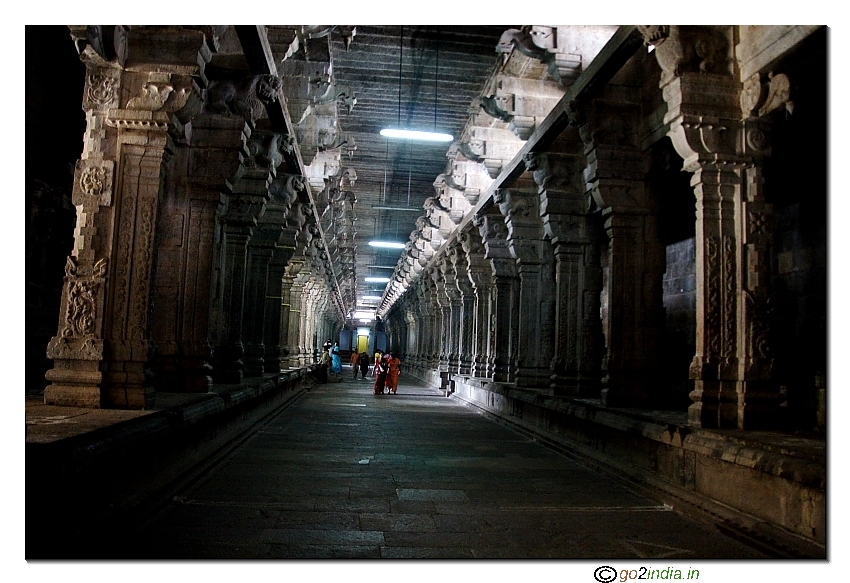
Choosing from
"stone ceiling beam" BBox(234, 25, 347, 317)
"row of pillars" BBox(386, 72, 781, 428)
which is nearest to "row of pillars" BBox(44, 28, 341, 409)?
"stone ceiling beam" BBox(234, 25, 347, 317)

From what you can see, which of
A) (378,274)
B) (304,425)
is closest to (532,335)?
(304,425)

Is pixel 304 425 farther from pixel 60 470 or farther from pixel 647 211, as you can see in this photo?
pixel 60 470

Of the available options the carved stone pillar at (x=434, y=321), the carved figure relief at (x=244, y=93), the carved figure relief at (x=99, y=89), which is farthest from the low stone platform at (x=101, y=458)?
the carved stone pillar at (x=434, y=321)

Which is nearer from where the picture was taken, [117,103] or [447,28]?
[117,103]

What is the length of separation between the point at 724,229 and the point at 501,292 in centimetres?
911

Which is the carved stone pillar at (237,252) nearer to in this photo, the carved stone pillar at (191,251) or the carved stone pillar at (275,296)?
the carved stone pillar at (191,251)

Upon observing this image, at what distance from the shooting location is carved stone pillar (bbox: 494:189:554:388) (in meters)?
12.3

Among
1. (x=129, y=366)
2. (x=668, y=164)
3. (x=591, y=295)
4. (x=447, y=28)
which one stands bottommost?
(x=129, y=366)

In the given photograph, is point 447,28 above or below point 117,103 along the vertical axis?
above

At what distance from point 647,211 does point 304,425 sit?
540 cm

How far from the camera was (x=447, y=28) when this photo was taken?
36.9 ft

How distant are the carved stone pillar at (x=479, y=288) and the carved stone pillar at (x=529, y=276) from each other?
3516mm

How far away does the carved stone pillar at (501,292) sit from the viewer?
14.5 m

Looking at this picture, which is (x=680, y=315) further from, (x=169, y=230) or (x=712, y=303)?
(x=169, y=230)
